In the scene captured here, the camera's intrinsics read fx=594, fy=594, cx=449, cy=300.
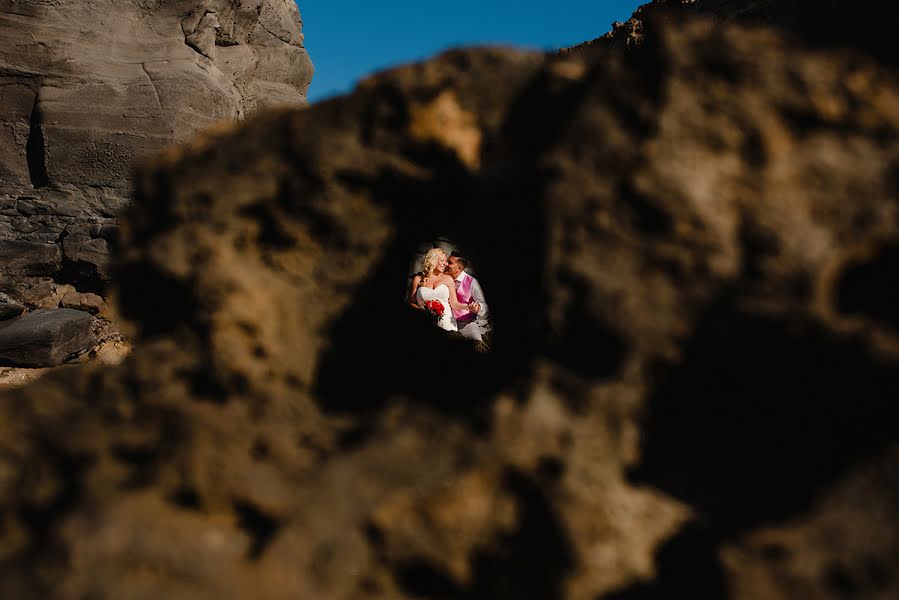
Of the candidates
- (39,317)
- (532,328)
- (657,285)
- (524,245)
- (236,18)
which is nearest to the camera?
(657,285)

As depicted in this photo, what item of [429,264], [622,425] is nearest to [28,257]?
[429,264]

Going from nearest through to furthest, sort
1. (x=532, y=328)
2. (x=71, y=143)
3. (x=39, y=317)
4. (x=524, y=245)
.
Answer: (x=532, y=328), (x=524, y=245), (x=39, y=317), (x=71, y=143)

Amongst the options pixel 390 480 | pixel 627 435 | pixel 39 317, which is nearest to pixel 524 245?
pixel 627 435

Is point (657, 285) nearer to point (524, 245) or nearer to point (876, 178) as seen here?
point (524, 245)

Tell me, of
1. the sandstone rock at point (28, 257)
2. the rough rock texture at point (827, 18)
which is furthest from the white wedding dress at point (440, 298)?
the sandstone rock at point (28, 257)

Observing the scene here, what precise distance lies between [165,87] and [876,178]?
8.72m

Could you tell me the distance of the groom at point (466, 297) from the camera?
5633mm

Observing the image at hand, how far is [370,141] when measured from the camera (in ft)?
6.08

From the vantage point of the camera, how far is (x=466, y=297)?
5914 mm

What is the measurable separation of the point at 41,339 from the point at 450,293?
4.29 m

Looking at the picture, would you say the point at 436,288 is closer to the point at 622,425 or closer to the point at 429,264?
the point at 429,264

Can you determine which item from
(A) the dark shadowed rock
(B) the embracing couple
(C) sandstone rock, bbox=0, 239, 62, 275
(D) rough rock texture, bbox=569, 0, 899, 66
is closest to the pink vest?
(B) the embracing couple

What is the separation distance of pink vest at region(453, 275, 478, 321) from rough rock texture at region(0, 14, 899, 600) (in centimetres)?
394

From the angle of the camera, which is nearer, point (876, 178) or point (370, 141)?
point (876, 178)
